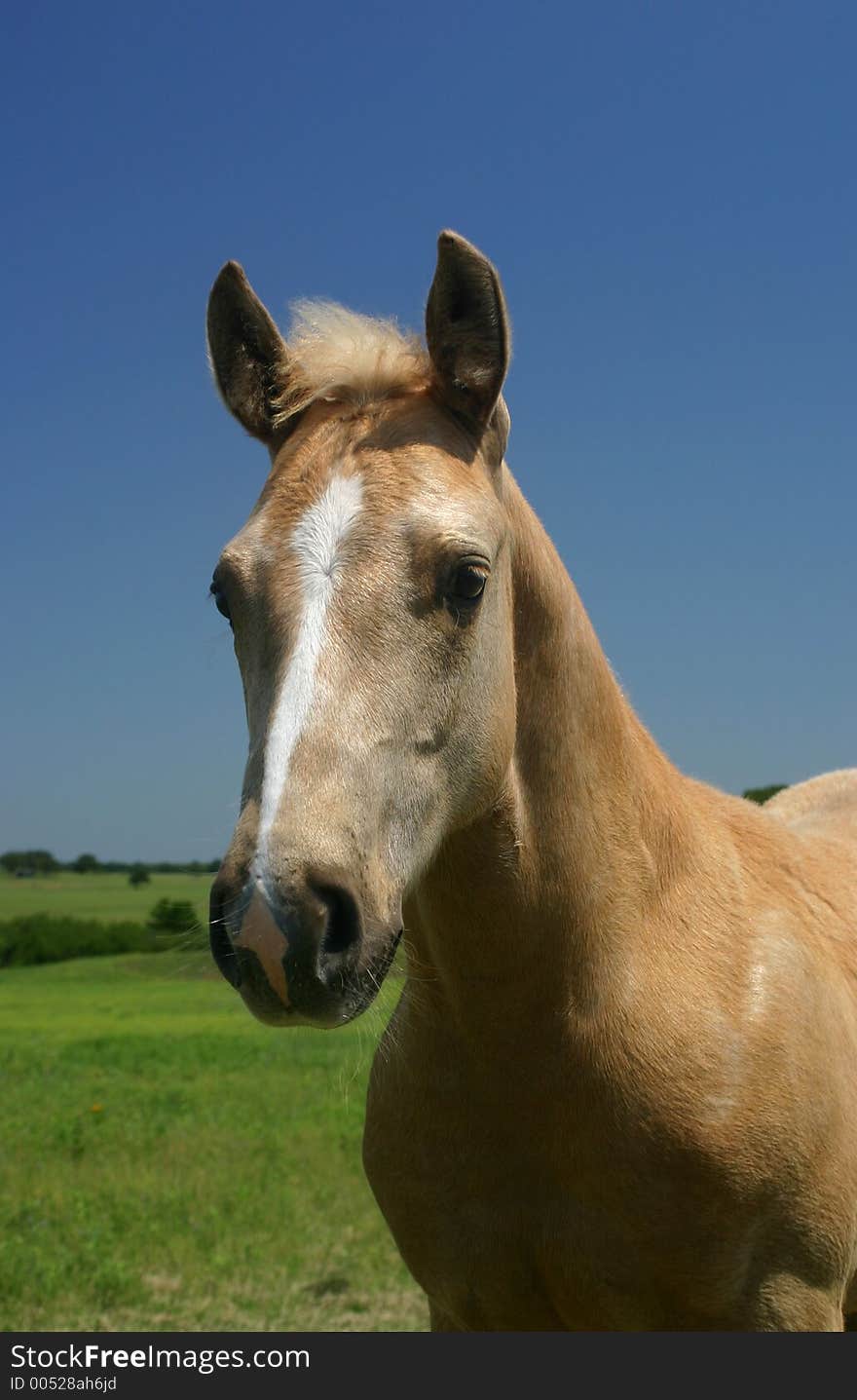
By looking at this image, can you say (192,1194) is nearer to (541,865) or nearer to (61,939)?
(541,865)

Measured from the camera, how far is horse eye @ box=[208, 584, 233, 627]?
2729mm

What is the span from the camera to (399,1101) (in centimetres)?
315

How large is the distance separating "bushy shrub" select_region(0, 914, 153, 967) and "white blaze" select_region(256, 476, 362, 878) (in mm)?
31584

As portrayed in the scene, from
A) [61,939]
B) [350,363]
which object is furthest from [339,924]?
[61,939]

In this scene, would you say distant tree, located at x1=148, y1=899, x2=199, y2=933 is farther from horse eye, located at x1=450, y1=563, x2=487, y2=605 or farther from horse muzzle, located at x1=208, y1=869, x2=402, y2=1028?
horse eye, located at x1=450, y1=563, x2=487, y2=605

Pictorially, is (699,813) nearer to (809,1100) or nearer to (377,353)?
(809,1100)

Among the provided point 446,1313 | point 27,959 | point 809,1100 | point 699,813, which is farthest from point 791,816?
point 27,959

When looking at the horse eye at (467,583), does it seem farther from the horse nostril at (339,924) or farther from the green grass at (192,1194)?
the green grass at (192,1194)

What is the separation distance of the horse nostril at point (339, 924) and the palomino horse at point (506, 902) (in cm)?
11

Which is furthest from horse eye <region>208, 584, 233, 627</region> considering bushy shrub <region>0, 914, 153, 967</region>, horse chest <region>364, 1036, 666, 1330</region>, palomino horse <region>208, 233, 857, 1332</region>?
bushy shrub <region>0, 914, 153, 967</region>

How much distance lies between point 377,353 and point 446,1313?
276cm

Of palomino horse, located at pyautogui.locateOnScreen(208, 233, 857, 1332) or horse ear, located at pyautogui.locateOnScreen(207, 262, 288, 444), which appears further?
horse ear, located at pyautogui.locateOnScreen(207, 262, 288, 444)

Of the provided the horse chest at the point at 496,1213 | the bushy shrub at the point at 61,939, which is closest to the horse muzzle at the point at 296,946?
the horse chest at the point at 496,1213

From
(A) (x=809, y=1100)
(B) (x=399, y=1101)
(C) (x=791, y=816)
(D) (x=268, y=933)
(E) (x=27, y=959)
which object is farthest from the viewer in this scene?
(E) (x=27, y=959)
